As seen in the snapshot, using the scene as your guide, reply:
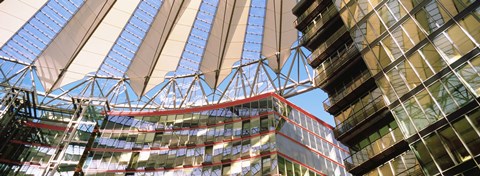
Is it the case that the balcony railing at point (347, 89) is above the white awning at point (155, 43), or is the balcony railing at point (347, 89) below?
below

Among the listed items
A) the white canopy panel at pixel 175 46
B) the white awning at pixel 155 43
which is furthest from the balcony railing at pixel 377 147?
the white canopy panel at pixel 175 46

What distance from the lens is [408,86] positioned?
18.7 m

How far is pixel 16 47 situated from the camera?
3931cm

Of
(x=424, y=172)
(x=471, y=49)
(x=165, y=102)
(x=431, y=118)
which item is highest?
(x=165, y=102)

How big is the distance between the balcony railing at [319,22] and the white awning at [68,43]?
16496mm

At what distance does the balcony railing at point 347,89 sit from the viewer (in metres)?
24.9

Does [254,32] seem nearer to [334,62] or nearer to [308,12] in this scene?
[308,12]

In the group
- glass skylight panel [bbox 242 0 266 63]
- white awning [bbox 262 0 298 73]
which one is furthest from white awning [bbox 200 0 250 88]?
white awning [bbox 262 0 298 73]

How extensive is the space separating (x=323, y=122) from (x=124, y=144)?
21.3 metres

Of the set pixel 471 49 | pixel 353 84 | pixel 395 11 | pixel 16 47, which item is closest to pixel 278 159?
pixel 353 84

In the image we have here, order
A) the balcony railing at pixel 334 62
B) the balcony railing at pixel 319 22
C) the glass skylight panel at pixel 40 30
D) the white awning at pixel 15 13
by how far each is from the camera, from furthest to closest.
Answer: the glass skylight panel at pixel 40 30 < the white awning at pixel 15 13 < the balcony railing at pixel 319 22 < the balcony railing at pixel 334 62

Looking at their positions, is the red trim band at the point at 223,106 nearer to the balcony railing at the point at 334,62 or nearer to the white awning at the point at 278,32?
the white awning at the point at 278,32

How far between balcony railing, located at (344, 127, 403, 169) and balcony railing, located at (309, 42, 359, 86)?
6381 mm

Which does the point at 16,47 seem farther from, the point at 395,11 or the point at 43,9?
the point at 395,11
